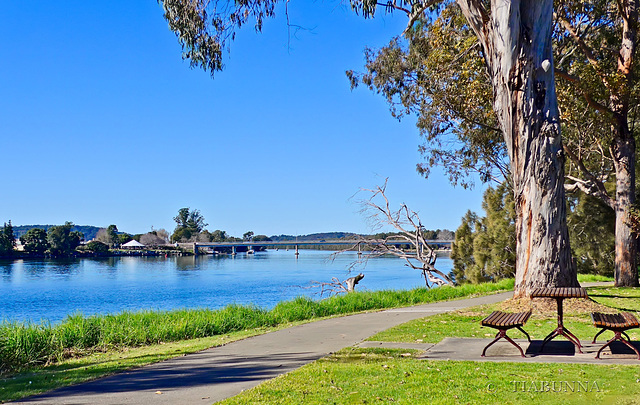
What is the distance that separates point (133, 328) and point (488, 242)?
23.1 meters

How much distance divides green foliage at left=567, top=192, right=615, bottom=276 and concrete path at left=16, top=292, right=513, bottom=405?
67.2 ft

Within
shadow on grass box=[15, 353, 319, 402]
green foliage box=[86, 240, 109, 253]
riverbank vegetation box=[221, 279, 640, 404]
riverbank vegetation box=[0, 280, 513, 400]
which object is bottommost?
green foliage box=[86, 240, 109, 253]

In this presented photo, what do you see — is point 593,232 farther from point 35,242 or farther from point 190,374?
point 35,242

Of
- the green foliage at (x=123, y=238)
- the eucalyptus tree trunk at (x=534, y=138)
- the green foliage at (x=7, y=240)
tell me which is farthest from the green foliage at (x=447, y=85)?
the green foliage at (x=123, y=238)

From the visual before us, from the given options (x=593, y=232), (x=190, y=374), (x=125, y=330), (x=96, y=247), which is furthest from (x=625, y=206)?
(x=96, y=247)

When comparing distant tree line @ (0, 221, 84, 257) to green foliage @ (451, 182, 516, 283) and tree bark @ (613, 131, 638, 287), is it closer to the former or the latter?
green foliage @ (451, 182, 516, 283)

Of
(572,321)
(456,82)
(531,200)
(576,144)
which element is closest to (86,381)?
(572,321)

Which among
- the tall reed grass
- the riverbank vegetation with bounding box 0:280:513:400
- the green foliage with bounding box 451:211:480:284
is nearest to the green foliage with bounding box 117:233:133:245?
the green foliage with bounding box 451:211:480:284

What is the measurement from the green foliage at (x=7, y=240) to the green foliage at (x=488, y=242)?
70.6 meters

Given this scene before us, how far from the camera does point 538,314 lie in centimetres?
1057

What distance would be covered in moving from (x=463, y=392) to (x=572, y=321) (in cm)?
549

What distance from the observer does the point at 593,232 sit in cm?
2739

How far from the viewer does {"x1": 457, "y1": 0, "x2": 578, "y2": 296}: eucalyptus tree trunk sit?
1124cm

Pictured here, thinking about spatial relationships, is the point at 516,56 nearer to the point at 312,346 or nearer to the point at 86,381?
the point at 312,346
